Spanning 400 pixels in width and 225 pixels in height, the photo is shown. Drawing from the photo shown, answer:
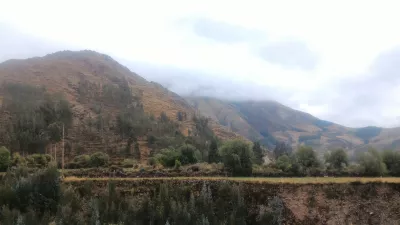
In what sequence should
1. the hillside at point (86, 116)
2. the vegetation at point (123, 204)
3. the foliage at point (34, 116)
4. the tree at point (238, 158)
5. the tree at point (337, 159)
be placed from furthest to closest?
the hillside at point (86, 116) → the foliage at point (34, 116) → the tree at point (337, 159) → the tree at point (238, 158) → the vegetation at point (123, 204)

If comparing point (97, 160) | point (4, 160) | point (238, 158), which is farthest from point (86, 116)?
point (238, 158)

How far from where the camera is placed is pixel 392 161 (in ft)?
118

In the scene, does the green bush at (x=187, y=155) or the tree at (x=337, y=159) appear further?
the green bush at (x=187, y=155)

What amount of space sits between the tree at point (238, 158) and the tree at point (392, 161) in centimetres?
1393

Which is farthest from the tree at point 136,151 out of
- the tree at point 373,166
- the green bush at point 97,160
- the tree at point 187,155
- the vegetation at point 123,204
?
the tree at point 373,166

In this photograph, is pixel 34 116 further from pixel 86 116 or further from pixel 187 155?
pixel 187 155

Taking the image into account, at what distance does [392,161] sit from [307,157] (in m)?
7.95

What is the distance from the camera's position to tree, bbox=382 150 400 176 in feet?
115

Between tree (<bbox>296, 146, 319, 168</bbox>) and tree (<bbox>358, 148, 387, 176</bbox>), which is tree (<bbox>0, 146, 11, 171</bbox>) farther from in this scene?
tree (<bbox>358, 148, 387, 176</bbox>)

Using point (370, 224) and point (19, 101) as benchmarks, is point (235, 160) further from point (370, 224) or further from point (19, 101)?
point (19, 101)

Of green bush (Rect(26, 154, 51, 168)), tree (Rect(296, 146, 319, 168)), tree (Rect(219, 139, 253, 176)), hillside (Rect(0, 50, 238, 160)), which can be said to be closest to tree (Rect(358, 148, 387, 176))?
tree (Rect(296, 146, 319, 168))

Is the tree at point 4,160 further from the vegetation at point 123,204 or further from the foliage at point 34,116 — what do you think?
the foliage at point 34,116

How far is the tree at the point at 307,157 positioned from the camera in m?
38.3

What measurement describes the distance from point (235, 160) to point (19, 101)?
46804mm
